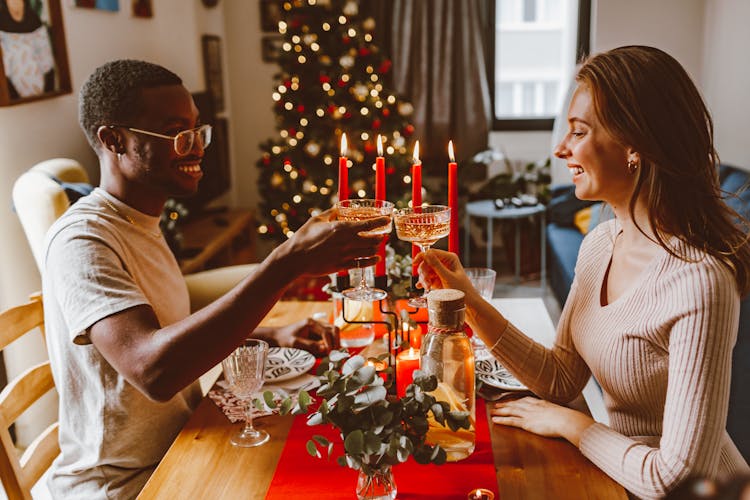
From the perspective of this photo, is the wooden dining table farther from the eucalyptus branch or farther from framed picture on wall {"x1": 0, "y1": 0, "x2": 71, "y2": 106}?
framed picture on wall {"x1": 0, "y1": 0, "x2": 71, "y2": 106}

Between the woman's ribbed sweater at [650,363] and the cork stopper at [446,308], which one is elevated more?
the cork stopper at [446,308]

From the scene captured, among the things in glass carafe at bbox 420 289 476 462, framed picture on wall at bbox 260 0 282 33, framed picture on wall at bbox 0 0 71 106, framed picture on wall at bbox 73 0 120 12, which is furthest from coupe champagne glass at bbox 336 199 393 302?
framed picture on wall at bbox 260 0 282 33

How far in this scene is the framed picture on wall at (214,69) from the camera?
15.8 feet

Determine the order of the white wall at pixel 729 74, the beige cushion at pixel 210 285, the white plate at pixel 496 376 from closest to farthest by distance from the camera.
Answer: the white plate at pixel 496 376, the beige cushion at pixel 210 285, the white wall at pixel 729 74

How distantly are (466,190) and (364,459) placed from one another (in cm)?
435

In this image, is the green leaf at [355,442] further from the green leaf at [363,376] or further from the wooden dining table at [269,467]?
the wooden dining table at [269,467]

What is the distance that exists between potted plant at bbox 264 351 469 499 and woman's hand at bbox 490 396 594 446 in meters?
0.38

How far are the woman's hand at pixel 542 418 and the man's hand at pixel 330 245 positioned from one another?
1.39 feet

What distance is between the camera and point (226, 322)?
1211mm

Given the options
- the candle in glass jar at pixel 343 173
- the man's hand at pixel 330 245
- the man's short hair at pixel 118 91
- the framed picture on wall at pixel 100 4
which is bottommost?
the man's hand at pixel 330 245

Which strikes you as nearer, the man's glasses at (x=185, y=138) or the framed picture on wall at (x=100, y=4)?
the man's glasses at (x=185, y=138)

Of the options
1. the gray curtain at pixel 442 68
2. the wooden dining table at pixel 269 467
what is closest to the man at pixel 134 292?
the wooden dining table at pixel 269 467

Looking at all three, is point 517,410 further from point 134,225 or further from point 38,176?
point 38,176

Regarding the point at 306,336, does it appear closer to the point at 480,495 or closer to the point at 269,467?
the point at 269,467
